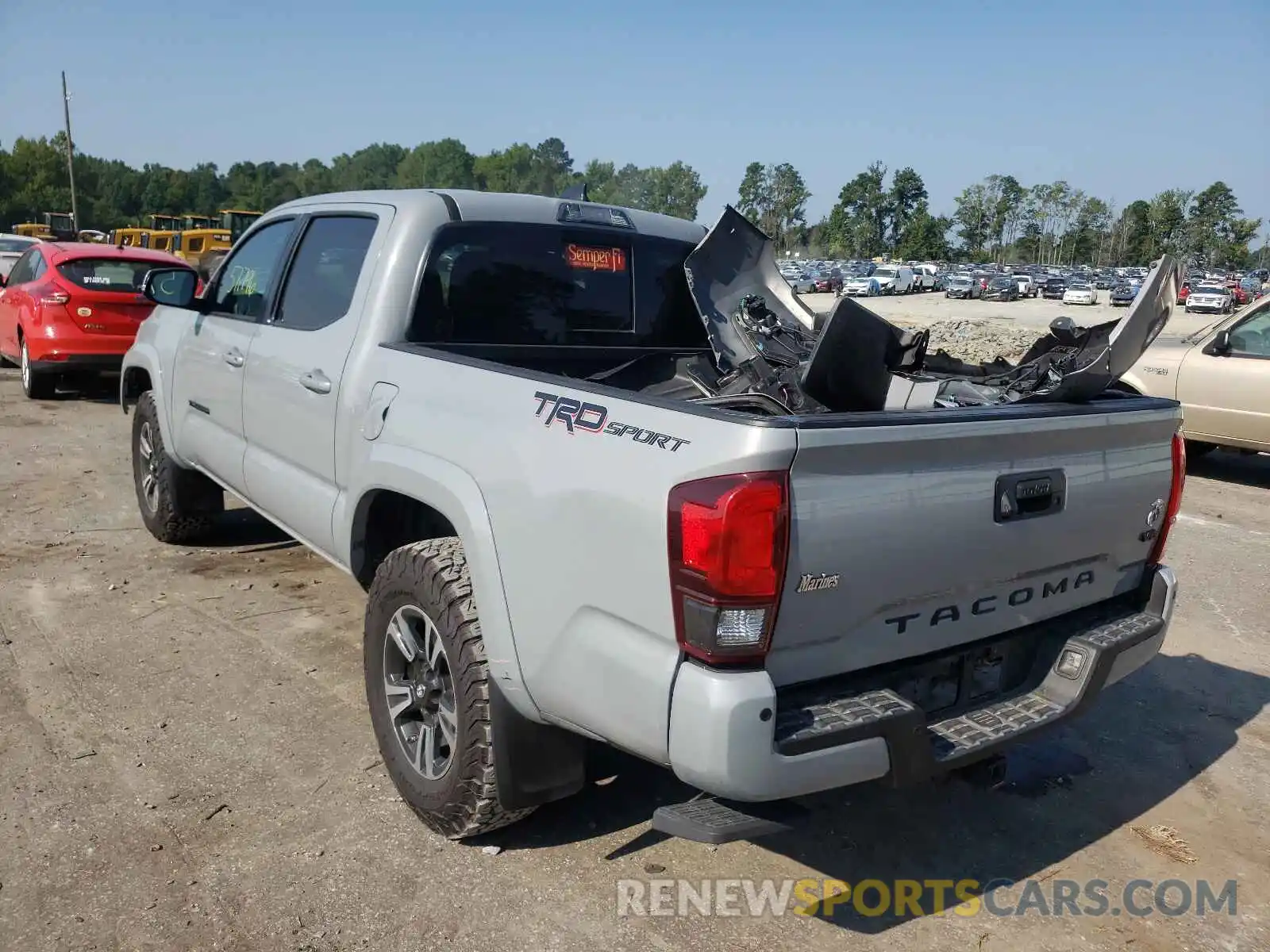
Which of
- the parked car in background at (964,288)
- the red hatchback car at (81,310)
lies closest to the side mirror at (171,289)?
the red hatchback car at (81,310)

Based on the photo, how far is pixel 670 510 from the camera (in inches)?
87.0

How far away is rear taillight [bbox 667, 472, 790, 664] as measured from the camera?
215 cm

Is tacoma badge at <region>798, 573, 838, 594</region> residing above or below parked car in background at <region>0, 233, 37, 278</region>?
below

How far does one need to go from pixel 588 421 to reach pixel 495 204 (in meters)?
1.81

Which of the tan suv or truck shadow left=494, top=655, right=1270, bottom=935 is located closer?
truck shadow left=494, top=655, right=1270, bottom=935

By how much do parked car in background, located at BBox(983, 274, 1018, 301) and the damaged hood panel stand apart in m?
61.9

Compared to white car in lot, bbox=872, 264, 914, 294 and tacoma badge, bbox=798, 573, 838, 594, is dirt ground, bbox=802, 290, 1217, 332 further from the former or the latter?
tacoma badge, bbox=798, 573, 838, 594

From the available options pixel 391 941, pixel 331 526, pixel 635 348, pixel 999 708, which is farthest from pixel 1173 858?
pixel 331 526

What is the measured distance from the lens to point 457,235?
12.4 feet

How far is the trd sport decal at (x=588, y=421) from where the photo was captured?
2.29m

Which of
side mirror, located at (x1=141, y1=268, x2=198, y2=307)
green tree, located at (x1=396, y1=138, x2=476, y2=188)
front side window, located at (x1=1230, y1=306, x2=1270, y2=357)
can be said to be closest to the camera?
side mirror, located at (x1=141, y1=268, x2=198, y2=307)

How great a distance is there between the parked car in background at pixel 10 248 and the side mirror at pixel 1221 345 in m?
18.0

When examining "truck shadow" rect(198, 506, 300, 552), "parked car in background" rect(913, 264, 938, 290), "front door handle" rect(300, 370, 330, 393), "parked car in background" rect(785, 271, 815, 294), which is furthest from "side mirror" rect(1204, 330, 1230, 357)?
"parked car in background" rect(913, 264, 938, 290)

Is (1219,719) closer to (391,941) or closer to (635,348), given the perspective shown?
(635,348)
